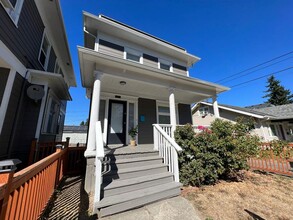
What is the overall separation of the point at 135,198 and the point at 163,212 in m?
0.61

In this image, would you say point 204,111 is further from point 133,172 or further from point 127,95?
point 133,172

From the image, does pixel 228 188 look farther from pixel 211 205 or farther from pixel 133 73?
pixel 133 73

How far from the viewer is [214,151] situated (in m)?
Answer: 4.31

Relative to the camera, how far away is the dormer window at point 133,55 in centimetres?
689

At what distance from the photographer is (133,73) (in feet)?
16.6

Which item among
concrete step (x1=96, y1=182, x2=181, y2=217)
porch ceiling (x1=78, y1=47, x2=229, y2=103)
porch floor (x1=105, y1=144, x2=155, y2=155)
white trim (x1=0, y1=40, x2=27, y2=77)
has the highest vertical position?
porch ceiling (x1=78, y1=47, x2=229, y2=103)

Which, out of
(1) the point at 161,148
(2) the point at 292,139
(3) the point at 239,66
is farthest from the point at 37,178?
(3) the point at 239,66

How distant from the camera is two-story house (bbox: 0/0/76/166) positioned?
11.1ft

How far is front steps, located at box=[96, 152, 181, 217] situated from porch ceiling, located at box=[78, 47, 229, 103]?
283 cm

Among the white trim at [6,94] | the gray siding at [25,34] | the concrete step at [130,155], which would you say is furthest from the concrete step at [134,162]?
the gray siding at [25,34]

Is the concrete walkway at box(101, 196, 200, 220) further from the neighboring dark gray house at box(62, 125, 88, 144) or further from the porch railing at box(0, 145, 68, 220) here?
the neighboring dark gray house at box(62, 125, 88, 144)

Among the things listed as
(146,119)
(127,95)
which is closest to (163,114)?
(146,119)

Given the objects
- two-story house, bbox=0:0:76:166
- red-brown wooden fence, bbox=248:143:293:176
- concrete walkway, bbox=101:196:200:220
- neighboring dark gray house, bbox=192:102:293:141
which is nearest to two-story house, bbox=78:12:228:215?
concrete walkway, bbox=101:196:200:220

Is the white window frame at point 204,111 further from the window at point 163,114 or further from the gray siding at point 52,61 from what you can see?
the gray siding at point 52,61
